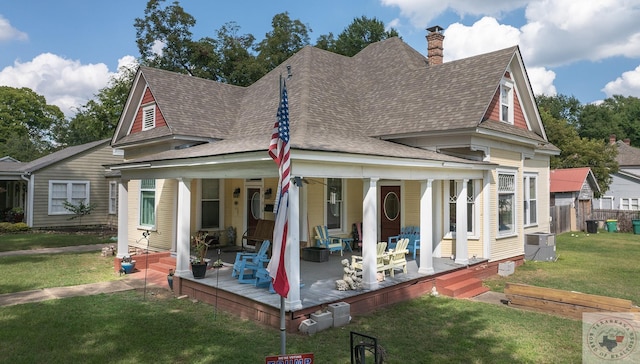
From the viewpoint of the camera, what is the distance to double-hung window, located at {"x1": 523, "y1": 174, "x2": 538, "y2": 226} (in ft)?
54.5

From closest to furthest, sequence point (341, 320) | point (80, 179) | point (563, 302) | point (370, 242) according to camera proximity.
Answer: point (341, 320) → point (563, 302) → point (370, 242) → point (80, 179)

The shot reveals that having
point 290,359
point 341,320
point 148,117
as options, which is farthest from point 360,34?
point 290,359

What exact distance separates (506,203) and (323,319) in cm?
930

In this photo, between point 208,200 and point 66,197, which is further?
point 66,197

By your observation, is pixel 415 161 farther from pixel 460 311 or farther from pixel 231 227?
pixel 231 227

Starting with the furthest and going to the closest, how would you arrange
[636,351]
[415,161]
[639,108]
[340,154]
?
[639,108], [415,161], [340,154], [636,351]

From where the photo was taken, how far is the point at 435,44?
1691cm

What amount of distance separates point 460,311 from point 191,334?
17.8ft

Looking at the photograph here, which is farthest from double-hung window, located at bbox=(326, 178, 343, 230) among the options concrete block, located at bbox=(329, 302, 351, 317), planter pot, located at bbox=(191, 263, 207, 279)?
concrete block, located at bbox=(329, 302, 351, 317)

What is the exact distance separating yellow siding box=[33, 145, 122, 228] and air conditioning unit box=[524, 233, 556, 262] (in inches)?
883

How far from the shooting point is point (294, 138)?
10125mm

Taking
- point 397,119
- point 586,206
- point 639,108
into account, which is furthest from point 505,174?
point 639,108

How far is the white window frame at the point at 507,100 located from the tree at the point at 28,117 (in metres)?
61.8

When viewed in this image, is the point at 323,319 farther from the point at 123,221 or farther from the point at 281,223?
the point at 123,221
